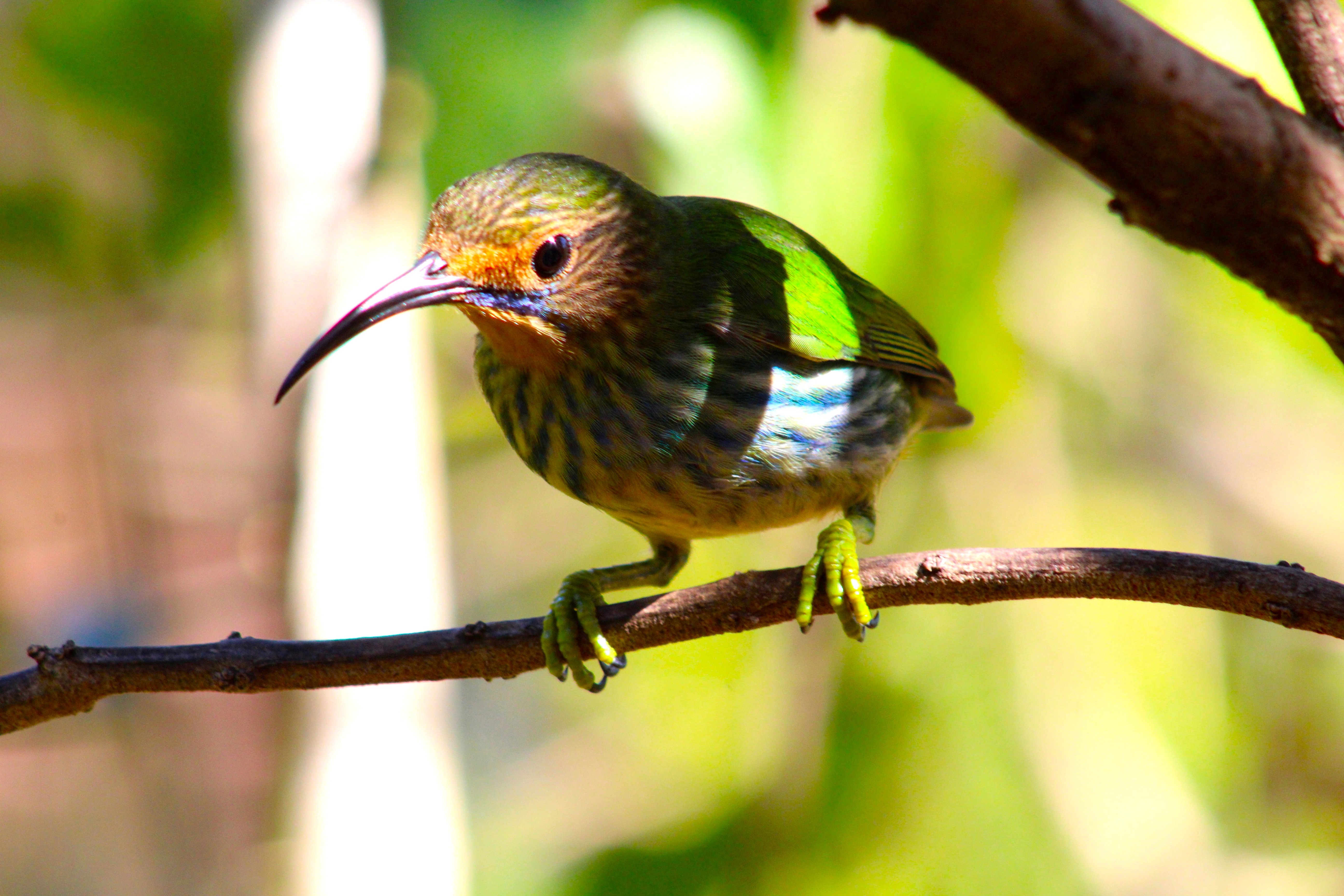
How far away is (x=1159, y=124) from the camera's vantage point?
113 centimetres

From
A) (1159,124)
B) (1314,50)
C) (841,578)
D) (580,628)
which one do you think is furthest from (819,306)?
(1159,124)

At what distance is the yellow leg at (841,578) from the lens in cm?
267

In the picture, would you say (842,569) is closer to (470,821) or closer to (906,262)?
(906,262)

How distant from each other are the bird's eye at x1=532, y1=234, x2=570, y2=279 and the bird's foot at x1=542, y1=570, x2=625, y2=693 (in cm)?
78

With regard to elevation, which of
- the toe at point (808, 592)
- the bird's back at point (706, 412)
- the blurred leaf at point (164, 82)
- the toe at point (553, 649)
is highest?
the blurred leaf at point (164, 82)

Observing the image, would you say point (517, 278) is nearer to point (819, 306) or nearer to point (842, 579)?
point (819, 306)

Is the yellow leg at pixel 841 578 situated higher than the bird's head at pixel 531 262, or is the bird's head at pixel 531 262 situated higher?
the bird's head at pixel 531 262

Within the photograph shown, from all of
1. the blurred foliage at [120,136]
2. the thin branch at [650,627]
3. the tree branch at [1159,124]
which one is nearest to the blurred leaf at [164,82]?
the blurred foliage at [120,136]

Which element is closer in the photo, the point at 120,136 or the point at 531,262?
the point at 531,262

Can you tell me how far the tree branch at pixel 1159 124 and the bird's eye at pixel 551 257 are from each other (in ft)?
5.02

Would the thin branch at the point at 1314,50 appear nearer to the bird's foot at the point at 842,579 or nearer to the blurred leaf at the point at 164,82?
the bird's foot at the point at 842,579

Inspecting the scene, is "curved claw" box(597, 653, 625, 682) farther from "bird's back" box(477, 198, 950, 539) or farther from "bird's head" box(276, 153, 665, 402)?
"bird's head" box(276, 153, 665, 402)

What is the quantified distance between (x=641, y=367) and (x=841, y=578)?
2.14 feet

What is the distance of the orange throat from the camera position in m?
2.62
